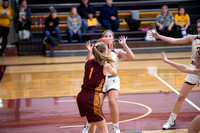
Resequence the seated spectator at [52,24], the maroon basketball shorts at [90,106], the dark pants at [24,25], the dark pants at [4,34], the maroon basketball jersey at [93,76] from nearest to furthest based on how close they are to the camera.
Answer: the maroon basketball shorts at [90,106] → the maroon basketball jersey at [93,76] → the seated spectator at [52,24] → the dark pants at [4,34] → the dark pants at [24,25]

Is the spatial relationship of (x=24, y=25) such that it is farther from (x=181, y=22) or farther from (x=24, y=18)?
(x=181, y=22)

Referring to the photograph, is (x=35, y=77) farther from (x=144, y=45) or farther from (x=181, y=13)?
(x=181, y=13)

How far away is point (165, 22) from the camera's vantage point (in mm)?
14445

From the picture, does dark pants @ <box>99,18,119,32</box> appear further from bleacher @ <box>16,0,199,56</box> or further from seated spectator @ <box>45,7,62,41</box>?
seated spectator @ <box>45,7,62,41</box>

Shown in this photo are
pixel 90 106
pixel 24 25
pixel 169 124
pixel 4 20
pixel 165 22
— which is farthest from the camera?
pixel 165 22

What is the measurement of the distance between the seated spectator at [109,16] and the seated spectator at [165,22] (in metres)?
1.79

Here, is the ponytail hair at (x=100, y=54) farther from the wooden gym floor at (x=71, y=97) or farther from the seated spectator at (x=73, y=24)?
the seated spectator at (x=73, y=24)

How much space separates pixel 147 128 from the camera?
19.0 ft

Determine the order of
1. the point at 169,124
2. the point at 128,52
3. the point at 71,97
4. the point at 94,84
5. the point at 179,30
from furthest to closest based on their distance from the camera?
the point at 179,30 → the point at 71,97 → the point at 169,124 → the point at 128,52 → the point at 94,84

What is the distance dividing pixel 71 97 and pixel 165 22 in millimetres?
7766

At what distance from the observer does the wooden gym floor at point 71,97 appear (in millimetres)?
6117

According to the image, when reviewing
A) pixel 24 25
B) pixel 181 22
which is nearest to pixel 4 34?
pixel 24 25

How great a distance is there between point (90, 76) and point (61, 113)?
7.54ft

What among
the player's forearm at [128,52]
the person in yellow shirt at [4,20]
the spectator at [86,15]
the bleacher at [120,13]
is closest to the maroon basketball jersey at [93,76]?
the player's forearm at [128,52]
